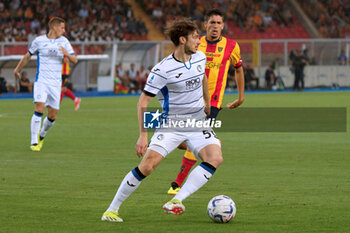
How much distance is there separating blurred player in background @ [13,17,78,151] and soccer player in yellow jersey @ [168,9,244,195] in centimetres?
514

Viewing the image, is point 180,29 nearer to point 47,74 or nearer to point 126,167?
point 126,167

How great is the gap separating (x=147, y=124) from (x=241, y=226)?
142 centimetres

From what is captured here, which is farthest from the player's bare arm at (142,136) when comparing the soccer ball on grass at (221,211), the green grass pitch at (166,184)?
the soccer ball on grass at (221,211)

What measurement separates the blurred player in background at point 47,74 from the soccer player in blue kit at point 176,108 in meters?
6.96

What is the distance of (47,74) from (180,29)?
7.56 metres

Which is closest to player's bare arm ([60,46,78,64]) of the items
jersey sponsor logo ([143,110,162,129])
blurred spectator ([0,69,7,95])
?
jersey sponsor logo ([143,110,162,129])

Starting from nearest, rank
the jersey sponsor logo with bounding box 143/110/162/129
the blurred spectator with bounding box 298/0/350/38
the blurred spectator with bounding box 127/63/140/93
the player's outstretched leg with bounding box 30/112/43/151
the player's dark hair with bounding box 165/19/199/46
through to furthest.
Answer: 1. the player's dark hair with bounding box 165/19/199/46
2. the jersey sponsor logo with bounding box 143/110/162/129
3. the player's outstretched leg with bounding box 30/112/43/151
4. the blurred spectator with bounding box 127/63/140/93
5. the blurred spectator with bounding box 298/0/350/38

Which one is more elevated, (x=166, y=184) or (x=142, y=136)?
(x=142, y=136)

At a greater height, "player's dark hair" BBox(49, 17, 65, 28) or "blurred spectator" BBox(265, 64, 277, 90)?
"player's dark hair" BBox(49, 17, 65, 28)

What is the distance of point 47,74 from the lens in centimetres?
1426

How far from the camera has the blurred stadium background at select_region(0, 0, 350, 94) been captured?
119 ft

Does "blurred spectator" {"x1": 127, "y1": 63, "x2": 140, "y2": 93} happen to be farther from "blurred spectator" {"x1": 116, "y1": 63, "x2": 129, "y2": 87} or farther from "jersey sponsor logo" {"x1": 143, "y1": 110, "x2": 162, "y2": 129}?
"jersey sponsor logo" {"x1": 143, "y1": 110, "x2": 162, "y2": 129}

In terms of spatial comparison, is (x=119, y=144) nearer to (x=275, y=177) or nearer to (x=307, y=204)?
(x=275, y=177)

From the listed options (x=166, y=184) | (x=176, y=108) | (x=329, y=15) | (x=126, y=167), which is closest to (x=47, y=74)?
(x=126, y=167)
